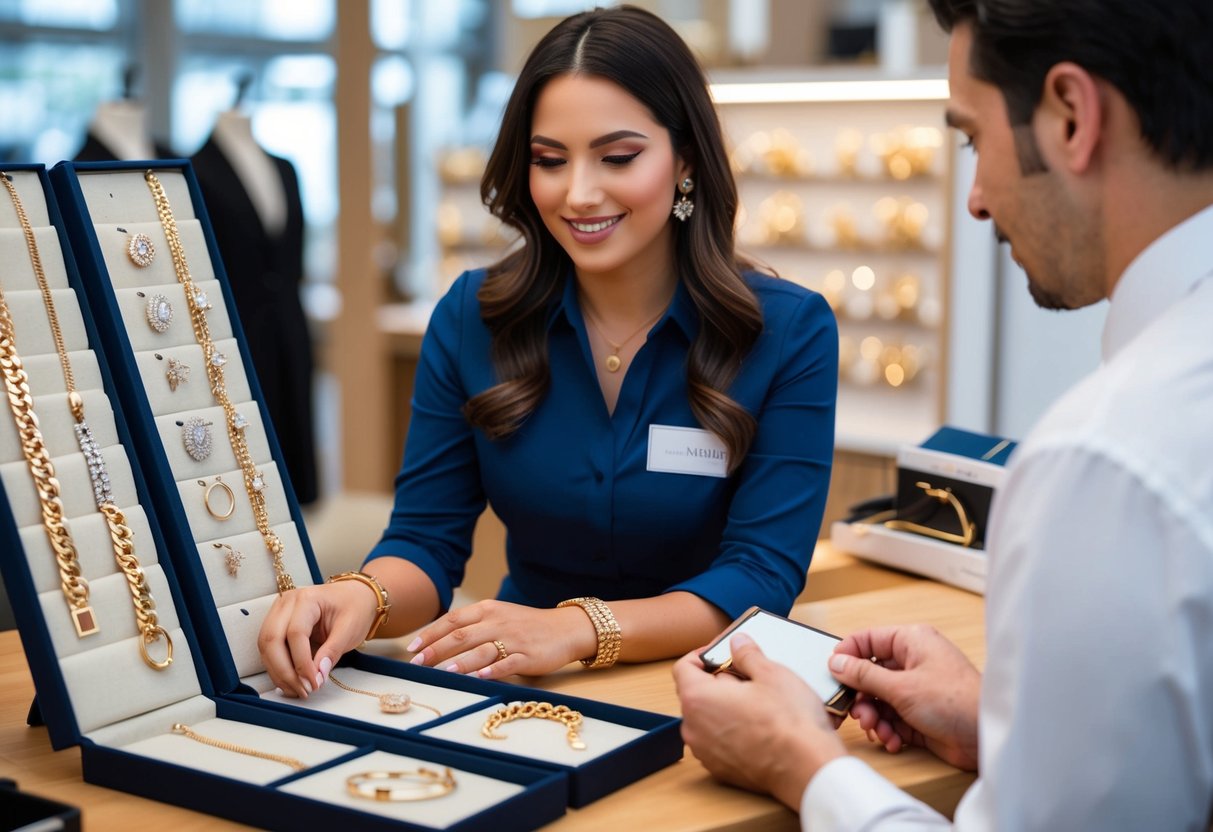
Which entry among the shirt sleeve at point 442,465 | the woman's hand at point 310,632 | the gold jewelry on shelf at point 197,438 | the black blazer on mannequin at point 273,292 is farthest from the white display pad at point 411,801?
Result: the black blazer on mannequin at point 273,292

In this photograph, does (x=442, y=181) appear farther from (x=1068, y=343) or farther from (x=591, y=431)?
(x=591, y=431)

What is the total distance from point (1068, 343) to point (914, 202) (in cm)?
98

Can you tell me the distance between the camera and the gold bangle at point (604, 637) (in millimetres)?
1677

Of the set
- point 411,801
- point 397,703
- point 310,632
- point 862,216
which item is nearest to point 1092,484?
point 411,801

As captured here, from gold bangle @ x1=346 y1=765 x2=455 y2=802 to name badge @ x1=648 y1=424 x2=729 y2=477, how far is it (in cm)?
85

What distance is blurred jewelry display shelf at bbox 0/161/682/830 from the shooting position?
1.24 m

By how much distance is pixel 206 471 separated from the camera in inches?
60.7

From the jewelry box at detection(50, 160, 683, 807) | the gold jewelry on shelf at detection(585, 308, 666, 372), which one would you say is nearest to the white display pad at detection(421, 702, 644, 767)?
the jewelry box at detection(50, 160, 683, 807)

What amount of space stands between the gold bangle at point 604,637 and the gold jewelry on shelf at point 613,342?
514 mm

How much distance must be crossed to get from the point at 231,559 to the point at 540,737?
42 cm

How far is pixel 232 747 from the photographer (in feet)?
4.38

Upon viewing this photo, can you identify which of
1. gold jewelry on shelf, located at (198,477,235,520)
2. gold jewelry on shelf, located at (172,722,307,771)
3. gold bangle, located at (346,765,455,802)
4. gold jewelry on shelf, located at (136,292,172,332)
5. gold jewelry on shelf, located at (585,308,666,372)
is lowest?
gold jewelry on shelf, located at (172,722,307,771)

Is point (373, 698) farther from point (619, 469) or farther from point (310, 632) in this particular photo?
point (619, 469)

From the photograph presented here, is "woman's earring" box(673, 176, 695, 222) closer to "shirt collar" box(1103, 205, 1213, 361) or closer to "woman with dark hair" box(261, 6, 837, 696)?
"woman with dark hair" box(261, 6, 837, 696)
